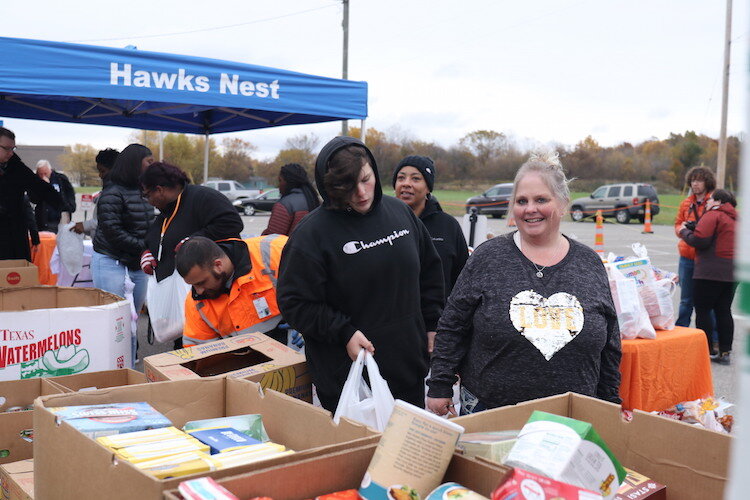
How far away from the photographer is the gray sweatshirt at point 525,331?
Result: 2.15 meters

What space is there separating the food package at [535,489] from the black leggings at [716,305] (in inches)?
207

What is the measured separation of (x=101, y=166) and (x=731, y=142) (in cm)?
2311

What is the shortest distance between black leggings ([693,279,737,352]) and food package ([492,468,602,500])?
5247 millimetres

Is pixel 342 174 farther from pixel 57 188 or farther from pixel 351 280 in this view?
pixel 57 188

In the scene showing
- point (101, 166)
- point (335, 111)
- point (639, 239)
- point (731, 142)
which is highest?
point (731, 142)

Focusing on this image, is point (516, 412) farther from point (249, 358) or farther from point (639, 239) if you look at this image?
point (639, 239)

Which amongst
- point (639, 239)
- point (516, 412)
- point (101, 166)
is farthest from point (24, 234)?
point (639, 239)

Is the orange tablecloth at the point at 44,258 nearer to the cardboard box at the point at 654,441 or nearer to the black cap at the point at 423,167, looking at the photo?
the black cap at the point at 423,167

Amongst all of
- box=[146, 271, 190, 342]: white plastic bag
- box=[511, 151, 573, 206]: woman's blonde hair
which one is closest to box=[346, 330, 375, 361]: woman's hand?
box=[511, 151, 573, 206]: woman's blonde hair

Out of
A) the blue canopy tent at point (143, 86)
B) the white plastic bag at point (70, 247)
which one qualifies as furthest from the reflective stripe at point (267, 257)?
the white plastic bag at point (70, 247)

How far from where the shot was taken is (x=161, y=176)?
3902 millimetres

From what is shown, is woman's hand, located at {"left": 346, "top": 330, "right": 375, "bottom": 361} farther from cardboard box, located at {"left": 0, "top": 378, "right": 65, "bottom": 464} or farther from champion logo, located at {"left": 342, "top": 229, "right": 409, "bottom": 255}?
cardboard box, located at {"left": 0, "top": 378, "right": 65, "bottom": 464}

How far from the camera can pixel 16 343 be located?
3197 mm

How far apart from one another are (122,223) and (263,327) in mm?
2030
